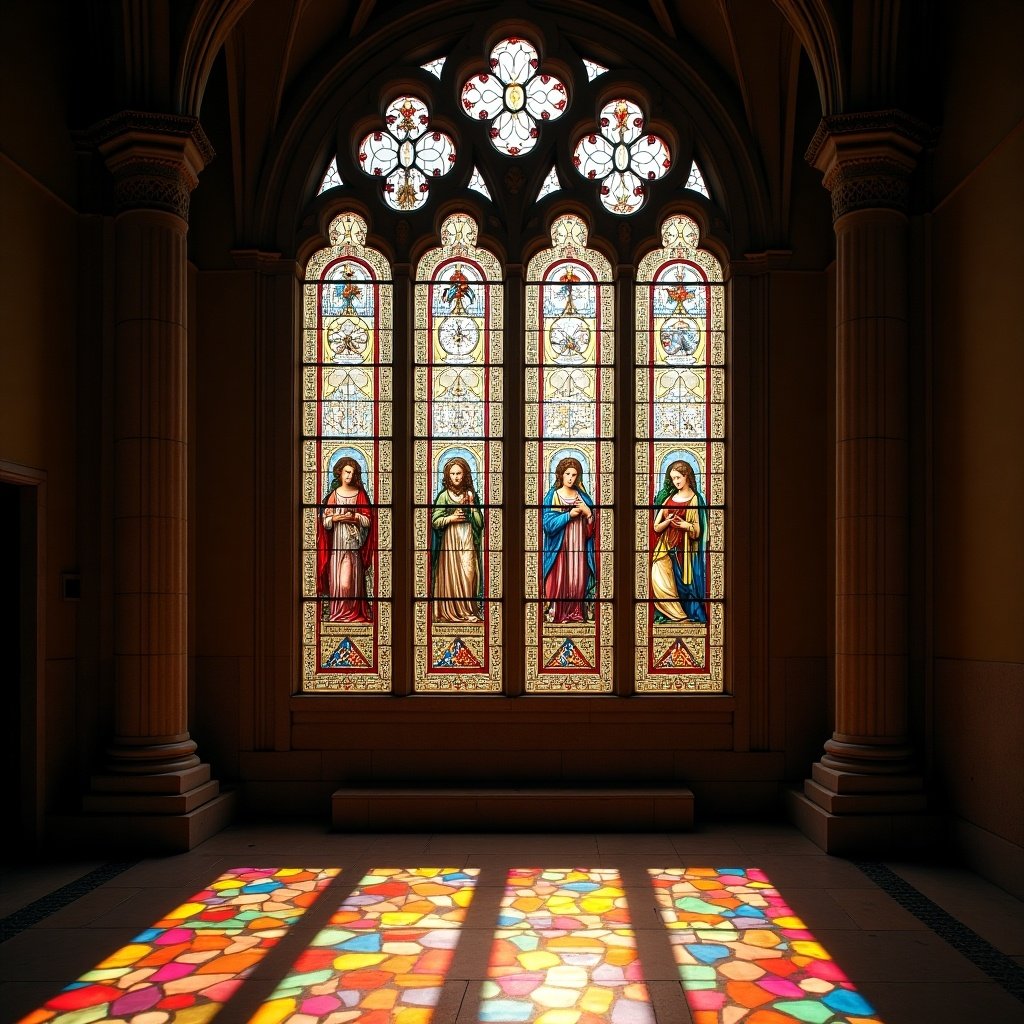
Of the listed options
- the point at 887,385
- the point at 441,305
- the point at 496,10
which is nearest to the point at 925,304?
the point at 887,385

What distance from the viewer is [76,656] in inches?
286

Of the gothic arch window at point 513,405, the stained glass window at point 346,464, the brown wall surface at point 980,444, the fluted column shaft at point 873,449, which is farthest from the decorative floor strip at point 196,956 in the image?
the brown wall surface at point 980,444

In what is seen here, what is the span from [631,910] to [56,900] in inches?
125

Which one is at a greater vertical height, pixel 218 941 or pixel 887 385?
pixel 887 385

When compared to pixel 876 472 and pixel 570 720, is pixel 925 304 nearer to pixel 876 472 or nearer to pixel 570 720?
pixel 876 472

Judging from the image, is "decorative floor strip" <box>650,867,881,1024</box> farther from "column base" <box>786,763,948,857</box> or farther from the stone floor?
"column base" <box>786,763,948,857</box>

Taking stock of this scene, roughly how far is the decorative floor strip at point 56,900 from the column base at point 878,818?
14.7 feet

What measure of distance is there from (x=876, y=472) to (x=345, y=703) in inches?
167

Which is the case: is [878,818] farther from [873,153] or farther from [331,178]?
[331,178]

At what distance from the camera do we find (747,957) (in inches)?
191

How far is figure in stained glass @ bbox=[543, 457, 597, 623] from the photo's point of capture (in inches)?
326

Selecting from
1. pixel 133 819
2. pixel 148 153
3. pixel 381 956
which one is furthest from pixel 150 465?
pixel 381 956

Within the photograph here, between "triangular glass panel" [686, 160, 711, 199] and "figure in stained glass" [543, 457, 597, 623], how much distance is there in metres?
2.65

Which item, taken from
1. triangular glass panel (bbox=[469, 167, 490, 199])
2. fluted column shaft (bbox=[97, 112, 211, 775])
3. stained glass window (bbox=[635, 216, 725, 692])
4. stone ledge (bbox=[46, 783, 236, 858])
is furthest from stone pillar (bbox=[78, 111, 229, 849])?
stained glass window (bbox=[635, 216, 725, 692])
